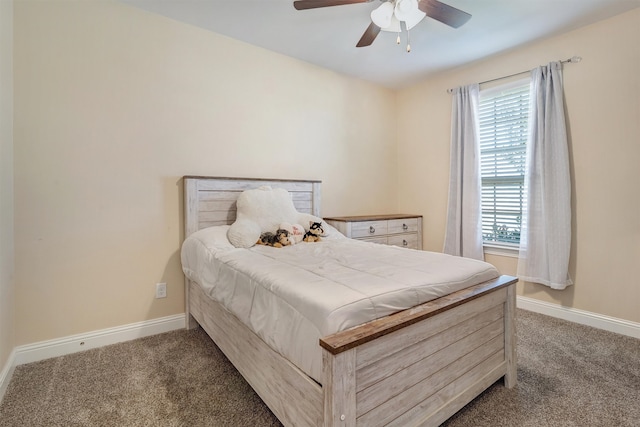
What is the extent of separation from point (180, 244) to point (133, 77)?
4.34 feet

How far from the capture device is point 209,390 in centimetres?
166

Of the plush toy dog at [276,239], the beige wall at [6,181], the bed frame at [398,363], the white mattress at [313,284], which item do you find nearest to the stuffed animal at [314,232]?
the plush toy dog at [276,239]

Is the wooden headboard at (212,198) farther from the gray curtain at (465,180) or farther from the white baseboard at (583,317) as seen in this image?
the white baseboard at (583,317)

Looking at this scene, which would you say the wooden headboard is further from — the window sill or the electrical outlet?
the window sill

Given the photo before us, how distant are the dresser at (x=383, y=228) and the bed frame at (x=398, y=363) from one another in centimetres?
157

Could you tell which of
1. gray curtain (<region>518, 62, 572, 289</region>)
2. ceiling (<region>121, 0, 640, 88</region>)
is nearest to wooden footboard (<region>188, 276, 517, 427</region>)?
gray curtain (<region>518, 62, 572, 289</region>)

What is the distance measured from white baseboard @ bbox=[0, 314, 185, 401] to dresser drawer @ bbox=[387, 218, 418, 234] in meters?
2.24

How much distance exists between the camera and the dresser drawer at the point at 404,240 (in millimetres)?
3403

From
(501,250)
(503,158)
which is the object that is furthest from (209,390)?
(503,158)

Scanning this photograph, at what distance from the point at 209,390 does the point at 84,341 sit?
3.78 ft

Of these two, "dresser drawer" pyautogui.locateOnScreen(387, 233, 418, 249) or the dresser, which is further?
"dresser drawer" pyautogui.locateOnScreen(387, 233, 418, 249)

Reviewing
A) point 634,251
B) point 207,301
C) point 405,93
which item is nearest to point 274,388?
point 207,301

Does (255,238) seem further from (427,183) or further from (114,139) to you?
(427,183)

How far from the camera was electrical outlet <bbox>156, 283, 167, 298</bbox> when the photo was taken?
242 centimetres
